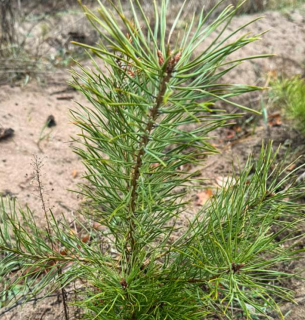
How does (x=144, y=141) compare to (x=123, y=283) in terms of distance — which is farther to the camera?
(x=123, y=283)

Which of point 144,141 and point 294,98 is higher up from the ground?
point 144,141

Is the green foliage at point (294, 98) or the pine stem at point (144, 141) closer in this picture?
the pine stem at point (144, 141)

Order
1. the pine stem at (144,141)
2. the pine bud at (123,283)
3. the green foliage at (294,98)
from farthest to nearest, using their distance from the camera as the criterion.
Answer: the green foliage at (294,98) → the pine bud at (123,283) → the pine stem at (144,141)

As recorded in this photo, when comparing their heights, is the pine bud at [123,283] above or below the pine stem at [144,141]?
below

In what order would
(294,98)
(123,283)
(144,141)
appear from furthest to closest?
(294,98), (123,283), (144,141)

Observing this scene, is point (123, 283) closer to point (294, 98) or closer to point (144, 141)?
point (144, 141)

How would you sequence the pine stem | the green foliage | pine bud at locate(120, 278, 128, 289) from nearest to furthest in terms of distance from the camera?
the pine stem
pine bud at locate(120, 278, 128, 289)
the green foliage

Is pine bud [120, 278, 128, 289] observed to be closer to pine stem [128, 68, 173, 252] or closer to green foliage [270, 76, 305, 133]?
pine stem [128, 68, 173, 252]

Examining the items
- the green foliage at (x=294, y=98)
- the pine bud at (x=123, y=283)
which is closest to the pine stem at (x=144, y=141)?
the pine bud at (x=123, y=283)

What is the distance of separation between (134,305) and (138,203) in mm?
294

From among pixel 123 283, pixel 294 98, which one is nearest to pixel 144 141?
pixel 123 283

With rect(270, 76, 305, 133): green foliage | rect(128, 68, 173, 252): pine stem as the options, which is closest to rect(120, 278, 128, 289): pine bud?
rect(128, 68, 173, 252): pine stem

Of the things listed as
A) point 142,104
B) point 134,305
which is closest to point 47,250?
point 134,305

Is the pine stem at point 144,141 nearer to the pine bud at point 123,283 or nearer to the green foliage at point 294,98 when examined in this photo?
the pine bud at point 123,283
